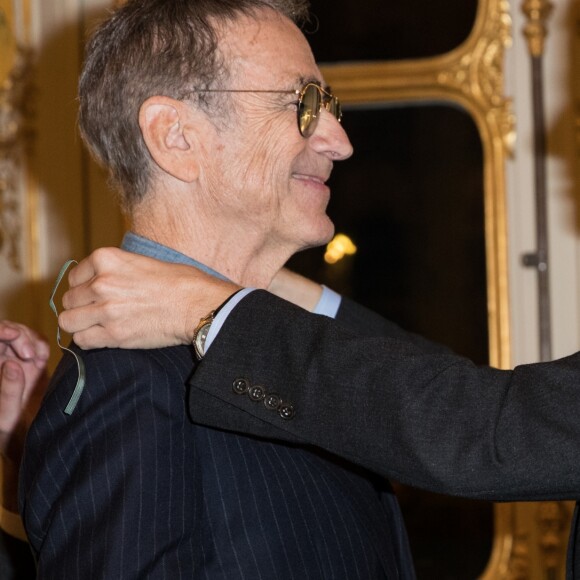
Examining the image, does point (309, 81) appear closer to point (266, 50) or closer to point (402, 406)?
point (266, 50)

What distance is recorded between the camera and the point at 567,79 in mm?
2852

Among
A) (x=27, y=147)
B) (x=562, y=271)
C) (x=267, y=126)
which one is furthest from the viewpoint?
(x=27, y=147)

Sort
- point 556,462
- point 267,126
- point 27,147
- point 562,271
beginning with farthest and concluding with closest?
point 27,147, point 562,271, point 267,126, point 556,462

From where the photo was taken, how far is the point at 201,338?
116 centimetres

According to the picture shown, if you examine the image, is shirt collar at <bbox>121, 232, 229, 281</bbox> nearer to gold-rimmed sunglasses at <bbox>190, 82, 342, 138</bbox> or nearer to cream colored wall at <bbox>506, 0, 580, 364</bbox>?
gold-rimmed sunglasses at <bbox>190, 82, 342, 138</bbox>

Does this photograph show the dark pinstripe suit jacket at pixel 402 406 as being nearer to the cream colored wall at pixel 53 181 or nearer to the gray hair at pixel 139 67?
the gray hair at pixel 139 67

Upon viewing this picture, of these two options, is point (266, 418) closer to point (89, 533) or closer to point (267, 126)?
point (89, 533)

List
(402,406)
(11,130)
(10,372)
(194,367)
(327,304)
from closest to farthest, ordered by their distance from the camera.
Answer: (402,406)
(194,367)
(10,372)
(327,304)
(11,130)

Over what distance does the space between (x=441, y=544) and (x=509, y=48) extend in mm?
1395

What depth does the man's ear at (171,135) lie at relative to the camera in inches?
51.9

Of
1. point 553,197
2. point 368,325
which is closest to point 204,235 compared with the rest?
point 368,325

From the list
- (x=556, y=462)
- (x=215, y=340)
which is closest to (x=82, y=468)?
(x=215, y=340)

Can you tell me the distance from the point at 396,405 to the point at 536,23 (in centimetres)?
202

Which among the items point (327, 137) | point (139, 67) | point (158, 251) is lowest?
point (158, 251)
